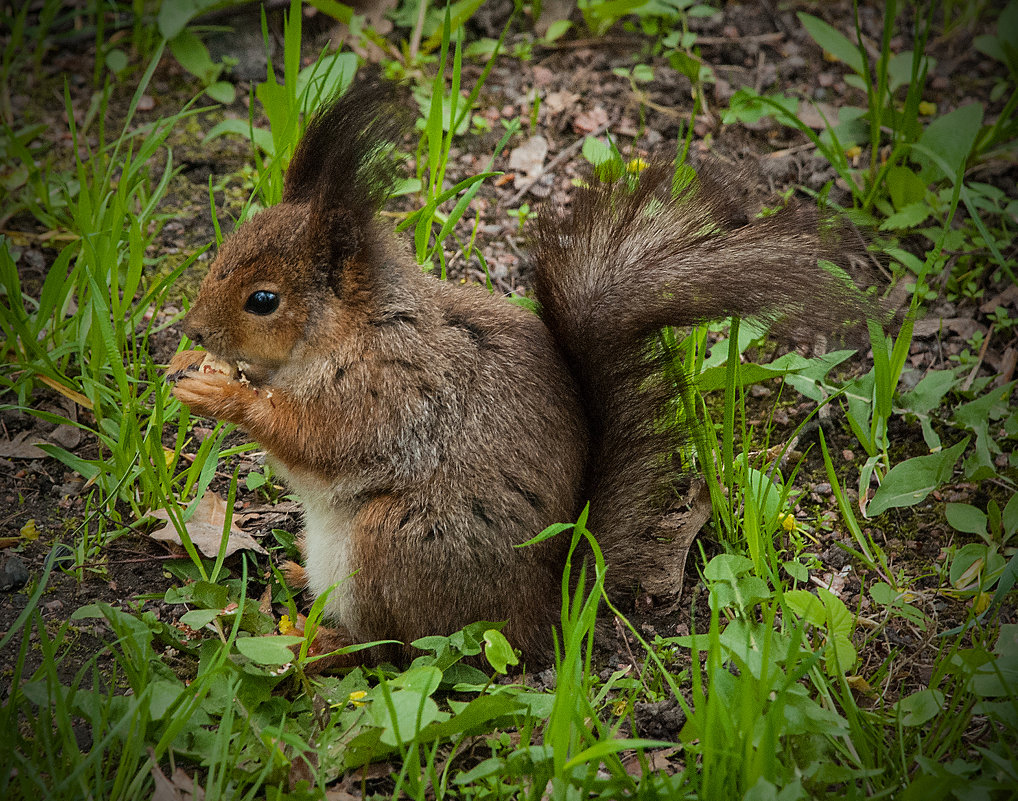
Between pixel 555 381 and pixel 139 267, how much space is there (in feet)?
3.91

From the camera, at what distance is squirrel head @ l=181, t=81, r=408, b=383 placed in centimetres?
211

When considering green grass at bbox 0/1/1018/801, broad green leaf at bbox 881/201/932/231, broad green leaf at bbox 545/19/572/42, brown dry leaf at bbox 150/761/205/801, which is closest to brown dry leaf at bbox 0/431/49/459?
green grass at bbox 0/1/1018/801

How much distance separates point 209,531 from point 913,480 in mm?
1788

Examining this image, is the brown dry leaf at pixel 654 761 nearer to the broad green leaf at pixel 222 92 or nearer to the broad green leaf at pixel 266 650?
the broad green leaf at pixel 266 650

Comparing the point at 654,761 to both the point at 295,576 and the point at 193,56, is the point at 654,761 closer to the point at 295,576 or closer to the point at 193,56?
the point at 295,576

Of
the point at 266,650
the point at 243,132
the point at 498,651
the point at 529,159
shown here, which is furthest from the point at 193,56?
the point at 498,651

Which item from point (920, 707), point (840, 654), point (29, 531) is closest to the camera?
point (920, 707)

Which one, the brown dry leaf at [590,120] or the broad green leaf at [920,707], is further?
the brown dry leaf at [590,120]

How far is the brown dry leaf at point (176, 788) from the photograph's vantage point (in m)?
1.72

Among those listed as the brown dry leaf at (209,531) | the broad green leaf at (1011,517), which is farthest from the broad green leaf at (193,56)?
the broad green leaf at (1011,517)

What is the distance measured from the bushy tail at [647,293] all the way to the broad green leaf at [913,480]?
1.92 feet

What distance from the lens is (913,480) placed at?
2389 millimetres

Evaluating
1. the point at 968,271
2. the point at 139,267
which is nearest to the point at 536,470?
the point at 139,267

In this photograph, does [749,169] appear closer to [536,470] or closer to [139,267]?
[536,470]
